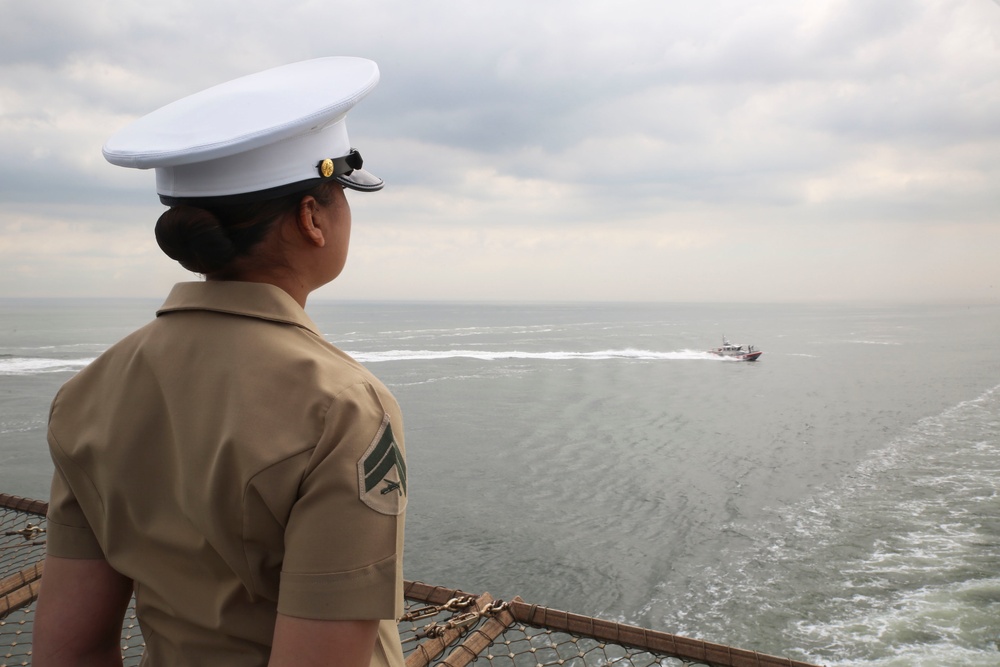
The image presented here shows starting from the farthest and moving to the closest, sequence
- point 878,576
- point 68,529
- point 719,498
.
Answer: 1. point 719,498
2. point 878,576
3. point 68,529

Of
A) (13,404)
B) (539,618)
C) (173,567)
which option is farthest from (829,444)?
(13,404)

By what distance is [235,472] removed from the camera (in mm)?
732

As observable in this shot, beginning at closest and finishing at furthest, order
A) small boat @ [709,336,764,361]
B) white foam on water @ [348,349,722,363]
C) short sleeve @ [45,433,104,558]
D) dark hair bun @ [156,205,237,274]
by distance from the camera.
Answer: dark hair bun @ [156,205,237,274] → short sleeve @ [45,433,104,558] → white foam on water @ [348,349,722,363] → small boat @ [709,336,764,361]

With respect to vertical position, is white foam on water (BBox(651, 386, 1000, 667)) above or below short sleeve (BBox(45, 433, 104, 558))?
below

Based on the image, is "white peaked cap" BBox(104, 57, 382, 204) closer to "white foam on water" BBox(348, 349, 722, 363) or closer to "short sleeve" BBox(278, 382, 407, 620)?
"short sleeve" BBox(278, 382, 407, 620)

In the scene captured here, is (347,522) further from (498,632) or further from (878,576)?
(878,576)

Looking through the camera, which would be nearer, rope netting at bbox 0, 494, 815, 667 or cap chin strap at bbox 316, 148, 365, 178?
cap chin strap at bbox 316, 148, 365, 178

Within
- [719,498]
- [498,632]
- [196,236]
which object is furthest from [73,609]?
[719,498]

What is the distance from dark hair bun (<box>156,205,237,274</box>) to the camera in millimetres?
824

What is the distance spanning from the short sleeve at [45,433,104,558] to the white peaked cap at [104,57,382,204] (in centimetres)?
42

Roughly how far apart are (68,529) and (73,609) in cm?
11

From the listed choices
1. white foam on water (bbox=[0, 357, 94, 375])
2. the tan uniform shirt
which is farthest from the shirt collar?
white foam on water (bbox=[0, 357, 94, 375])

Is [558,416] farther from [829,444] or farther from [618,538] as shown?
[618,538]

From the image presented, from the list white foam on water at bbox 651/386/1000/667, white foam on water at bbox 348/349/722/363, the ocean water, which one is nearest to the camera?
white foam on water at bbox 651/386/1000/667
